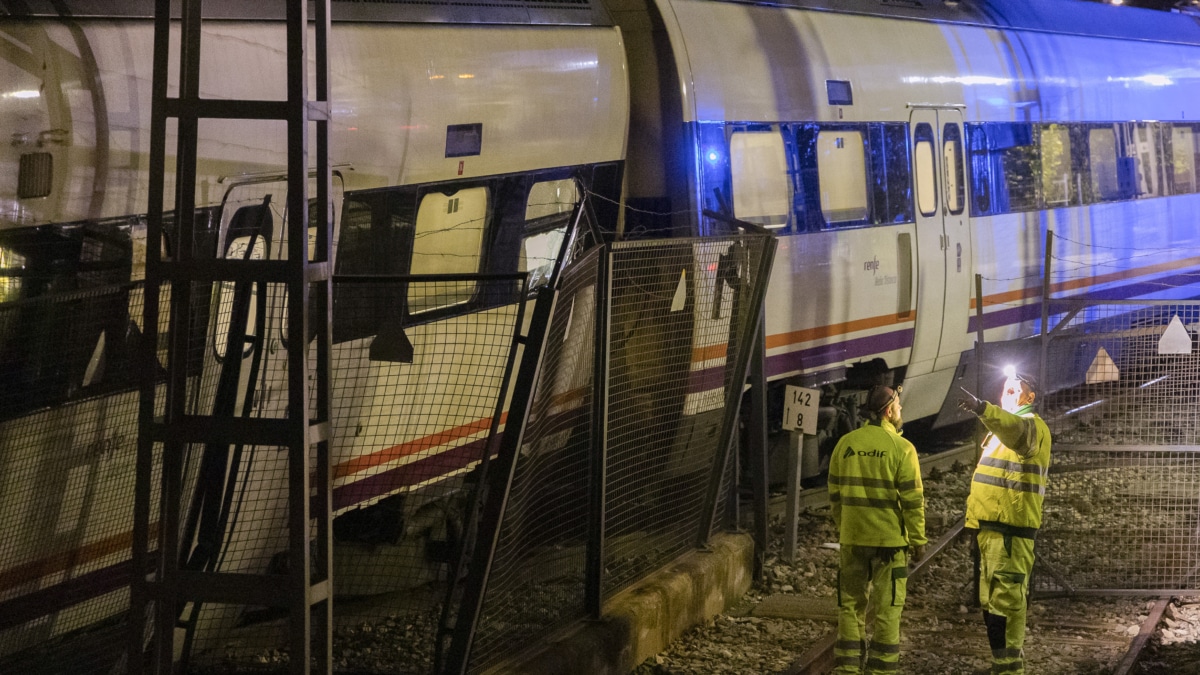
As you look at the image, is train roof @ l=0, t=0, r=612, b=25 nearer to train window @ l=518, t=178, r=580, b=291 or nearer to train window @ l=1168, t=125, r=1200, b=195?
train window @ l=518, t=178, r=580, b=291

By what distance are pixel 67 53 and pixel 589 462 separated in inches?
114

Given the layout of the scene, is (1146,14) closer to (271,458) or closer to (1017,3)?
(1017,3)

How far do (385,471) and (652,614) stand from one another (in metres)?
1.52

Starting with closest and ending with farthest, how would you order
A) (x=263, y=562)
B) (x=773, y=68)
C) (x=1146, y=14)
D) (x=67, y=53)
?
(x=67, y=53) < (x=263, y=562) < (x=773, y=68) < (x=1146, y=14)

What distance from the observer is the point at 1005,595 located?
662 cm

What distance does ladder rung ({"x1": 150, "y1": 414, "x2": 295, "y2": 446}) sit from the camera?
431 centimetres

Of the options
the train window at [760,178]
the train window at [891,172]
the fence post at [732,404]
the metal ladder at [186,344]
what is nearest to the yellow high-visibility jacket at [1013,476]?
the fence post at [732,404]

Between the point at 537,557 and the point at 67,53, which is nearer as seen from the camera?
the point at 67,53

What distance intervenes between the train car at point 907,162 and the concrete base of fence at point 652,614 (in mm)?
2093

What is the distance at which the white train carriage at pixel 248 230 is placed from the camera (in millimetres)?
5113

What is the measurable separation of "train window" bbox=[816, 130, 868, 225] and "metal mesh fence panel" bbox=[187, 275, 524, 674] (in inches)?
138

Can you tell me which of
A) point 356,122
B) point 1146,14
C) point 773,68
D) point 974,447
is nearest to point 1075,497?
point 974,447

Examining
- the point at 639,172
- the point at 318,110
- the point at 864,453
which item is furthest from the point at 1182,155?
the point at 318,110

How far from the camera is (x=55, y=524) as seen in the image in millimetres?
5238
